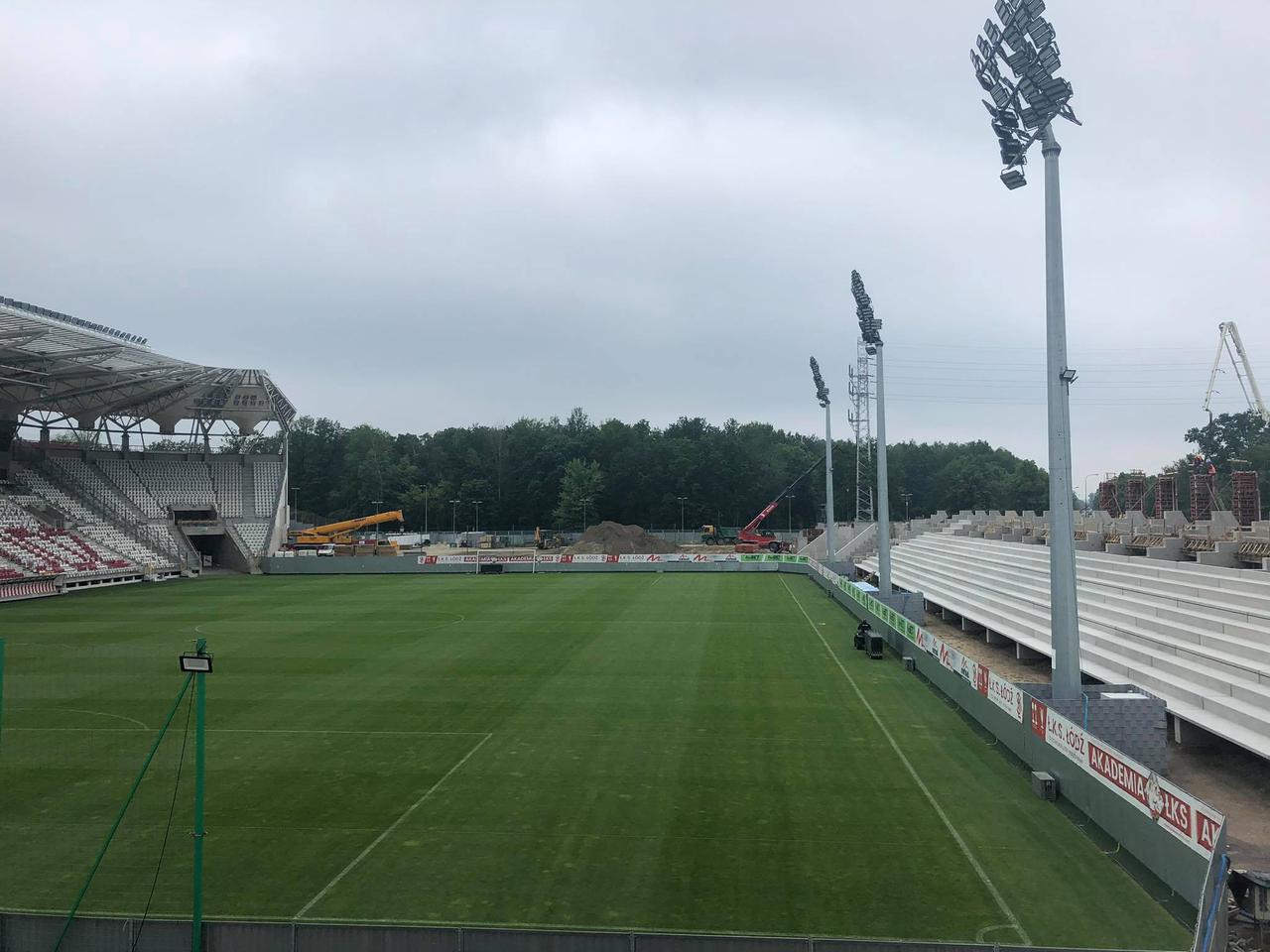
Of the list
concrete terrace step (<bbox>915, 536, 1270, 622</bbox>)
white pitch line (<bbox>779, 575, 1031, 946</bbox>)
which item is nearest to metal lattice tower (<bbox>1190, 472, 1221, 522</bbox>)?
concrete terrace step (<bbox>915, 536, 1270, 622</bbox>)

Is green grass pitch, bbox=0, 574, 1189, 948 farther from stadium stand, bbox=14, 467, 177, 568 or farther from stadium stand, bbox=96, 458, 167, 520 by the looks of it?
stadium stand, bbox=96, 458, 167, 520

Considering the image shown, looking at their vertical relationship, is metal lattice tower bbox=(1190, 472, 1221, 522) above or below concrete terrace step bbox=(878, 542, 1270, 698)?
above

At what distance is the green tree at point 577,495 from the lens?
373 feet

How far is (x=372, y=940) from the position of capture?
8891 millimetres

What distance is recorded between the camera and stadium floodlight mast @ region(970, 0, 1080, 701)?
14781 millimetres

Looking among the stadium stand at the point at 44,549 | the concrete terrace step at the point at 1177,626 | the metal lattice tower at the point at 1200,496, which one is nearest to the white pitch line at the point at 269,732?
the concrete terrace step at the point at 1177,626

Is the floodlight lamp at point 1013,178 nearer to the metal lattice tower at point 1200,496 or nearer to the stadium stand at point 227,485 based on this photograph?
the metal lattice tower at point 1200,496

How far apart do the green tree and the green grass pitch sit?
82852mm

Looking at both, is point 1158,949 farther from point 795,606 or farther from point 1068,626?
point 795,606

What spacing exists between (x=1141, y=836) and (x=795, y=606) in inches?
1214

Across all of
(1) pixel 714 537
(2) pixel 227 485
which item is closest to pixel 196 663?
(2) pixel 227 485

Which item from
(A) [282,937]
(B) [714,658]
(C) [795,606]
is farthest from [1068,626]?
(C) [795,606]

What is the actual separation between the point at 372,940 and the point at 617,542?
81.8 m

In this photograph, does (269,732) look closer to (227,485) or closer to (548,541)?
(227,485)
